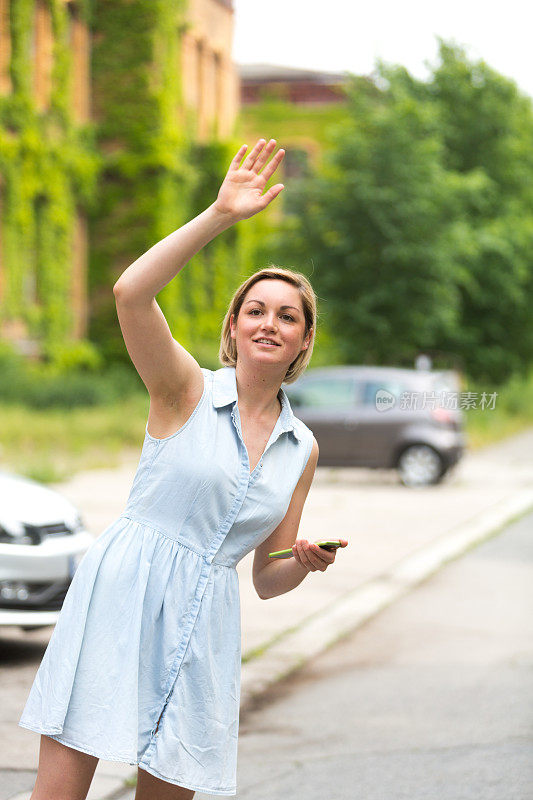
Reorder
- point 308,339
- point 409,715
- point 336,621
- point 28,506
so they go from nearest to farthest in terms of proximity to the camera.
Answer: point 308,339 → point 409,715 → point 28,506 → point 336,621

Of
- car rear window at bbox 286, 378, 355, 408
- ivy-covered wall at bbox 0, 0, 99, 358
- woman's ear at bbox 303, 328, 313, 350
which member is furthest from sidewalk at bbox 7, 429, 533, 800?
ivy-covered wall at bbox 0, 0, 99, 358

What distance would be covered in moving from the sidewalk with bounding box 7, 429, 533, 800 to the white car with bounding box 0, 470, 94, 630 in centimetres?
111

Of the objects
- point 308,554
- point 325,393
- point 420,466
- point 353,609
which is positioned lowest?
point 420,466

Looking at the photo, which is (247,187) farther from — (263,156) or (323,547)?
(323,547)

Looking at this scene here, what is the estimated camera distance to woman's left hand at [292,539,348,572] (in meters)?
3.03

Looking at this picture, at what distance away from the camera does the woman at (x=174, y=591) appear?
2988 millimetres

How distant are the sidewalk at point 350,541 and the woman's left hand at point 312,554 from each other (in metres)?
2.19

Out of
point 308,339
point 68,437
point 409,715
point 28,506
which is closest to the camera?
point 308,339

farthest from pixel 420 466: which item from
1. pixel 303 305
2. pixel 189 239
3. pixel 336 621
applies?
pixel 189 239

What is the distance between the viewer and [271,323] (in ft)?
10.2

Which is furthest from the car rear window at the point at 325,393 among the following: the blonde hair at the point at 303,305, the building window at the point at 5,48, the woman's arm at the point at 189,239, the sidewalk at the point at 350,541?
the woman's arm at the point at 189,239

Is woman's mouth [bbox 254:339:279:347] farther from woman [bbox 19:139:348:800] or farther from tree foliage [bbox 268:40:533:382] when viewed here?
tree foliage [bbox 268:40:533:382]

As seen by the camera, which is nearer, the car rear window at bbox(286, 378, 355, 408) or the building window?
the car rear window at bbox(286, 378, 355, 408)

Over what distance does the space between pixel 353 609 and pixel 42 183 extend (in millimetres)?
19502
